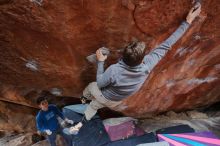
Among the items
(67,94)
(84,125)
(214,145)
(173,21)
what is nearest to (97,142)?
(84,125)

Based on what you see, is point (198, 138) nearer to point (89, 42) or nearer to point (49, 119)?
point (49, 119)

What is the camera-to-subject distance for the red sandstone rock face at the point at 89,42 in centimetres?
356

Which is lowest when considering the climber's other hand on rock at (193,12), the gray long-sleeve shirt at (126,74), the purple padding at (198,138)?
the purple padding at (198,138)

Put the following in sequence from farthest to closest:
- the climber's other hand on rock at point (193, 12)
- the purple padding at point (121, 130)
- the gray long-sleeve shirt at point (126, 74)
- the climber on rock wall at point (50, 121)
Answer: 1. the purple padding at point (121, 130)
2. the climber on rock wall at point (50, 121)
3. the climber's other hand on rock at point (193, 12)
4. the gray long-sleeve shirt at point (126, 74)

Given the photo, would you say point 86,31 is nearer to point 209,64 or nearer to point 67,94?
point 67,94

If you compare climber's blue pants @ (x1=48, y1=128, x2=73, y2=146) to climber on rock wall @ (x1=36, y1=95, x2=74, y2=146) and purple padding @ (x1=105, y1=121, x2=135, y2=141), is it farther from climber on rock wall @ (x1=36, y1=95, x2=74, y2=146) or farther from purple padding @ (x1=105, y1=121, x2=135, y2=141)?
purple padding @ (x1=105, y1=121, x2=135, y2=141)

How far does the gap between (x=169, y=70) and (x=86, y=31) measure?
1516mm

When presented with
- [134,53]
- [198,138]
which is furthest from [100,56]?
[198,138]

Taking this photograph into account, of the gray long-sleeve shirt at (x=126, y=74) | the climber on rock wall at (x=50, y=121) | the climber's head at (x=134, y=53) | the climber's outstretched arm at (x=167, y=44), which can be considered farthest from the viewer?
the climber on rock wall at (x=50, y=121)

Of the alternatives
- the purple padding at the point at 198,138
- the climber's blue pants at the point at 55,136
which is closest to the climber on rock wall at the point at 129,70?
the climber's blue pants at the point at 55,136

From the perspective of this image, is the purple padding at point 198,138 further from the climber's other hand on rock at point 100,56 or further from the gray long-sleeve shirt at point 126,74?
the climber's other hand on rock at point 100,56

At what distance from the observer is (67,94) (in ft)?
16.1

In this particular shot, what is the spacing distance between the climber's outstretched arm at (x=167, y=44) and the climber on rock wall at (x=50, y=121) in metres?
1.65

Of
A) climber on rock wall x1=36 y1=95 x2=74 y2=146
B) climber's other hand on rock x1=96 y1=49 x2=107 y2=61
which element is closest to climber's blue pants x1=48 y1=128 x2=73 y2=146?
climber on rock wall x1=36 y1=95 x2=74 y2=146
